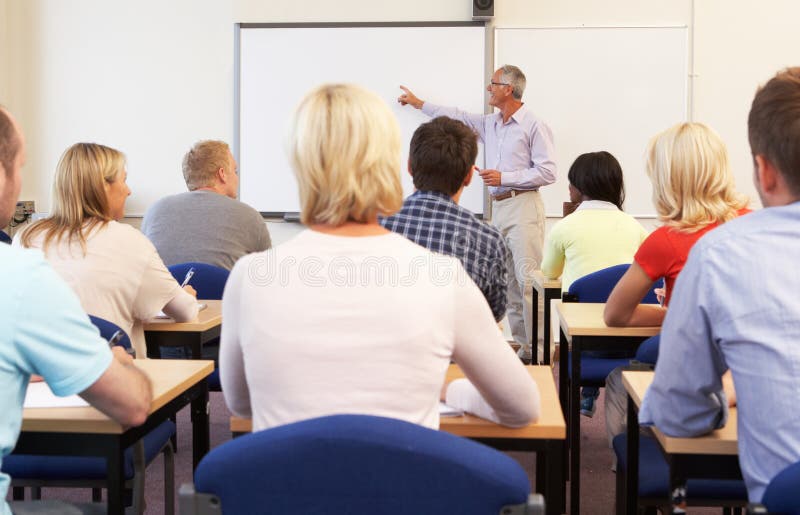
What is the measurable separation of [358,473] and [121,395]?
614mm

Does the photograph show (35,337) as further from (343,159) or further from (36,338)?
(343,159)

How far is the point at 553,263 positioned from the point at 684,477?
2482 millimetres

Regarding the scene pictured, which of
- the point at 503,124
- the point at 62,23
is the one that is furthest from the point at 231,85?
the point at 503,124

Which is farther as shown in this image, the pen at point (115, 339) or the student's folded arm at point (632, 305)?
the student's folded arm at point (632, 305)

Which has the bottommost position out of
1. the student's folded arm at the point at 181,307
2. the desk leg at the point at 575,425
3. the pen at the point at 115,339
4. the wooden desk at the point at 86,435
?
the desk leg at the point at 575,425

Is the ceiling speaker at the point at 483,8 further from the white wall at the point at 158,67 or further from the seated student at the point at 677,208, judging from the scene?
the seated student at the point at 677,208

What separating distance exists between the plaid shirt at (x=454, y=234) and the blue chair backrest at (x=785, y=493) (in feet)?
4.34

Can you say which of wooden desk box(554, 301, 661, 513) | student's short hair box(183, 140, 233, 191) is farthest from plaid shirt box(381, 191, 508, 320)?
student's short hair box(183, 140, 233, 191)

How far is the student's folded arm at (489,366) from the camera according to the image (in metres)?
1.39

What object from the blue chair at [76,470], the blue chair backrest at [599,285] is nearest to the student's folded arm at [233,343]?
the blue chair at [76,470]

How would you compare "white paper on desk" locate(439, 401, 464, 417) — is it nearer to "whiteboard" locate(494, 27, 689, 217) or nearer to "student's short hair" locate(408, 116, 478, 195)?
A: "student's short hair" locate(408, 116, 478, 195)

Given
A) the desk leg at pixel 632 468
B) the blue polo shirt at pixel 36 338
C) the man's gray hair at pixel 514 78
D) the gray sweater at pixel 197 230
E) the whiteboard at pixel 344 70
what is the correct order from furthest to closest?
the whiteboard at pixel 344 70 < the man's gray hair at pixel 514 78 < the gray sweater at pixel 197 230 < the desk leg at pixel 632 468 < the blue polo shirt at pixel 36 338

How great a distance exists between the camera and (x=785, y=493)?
1.18m

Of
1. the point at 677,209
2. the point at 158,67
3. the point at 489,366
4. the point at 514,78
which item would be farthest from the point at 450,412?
the point at 158,67
